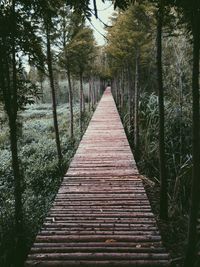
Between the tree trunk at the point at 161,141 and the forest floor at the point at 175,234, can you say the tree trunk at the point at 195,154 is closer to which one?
the forest floor at the point at 175,234

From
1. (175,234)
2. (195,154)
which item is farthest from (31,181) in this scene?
(195,154)

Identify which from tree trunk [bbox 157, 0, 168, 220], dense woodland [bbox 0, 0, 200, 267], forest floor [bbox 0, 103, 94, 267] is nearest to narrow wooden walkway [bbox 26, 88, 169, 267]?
tree trunk [bbox 157, 0, 168, 220]

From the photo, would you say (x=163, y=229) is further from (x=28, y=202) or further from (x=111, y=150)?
(x=111, y=150)

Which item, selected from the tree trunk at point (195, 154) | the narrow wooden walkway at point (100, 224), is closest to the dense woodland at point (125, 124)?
the tree trunk at point (195, 154)

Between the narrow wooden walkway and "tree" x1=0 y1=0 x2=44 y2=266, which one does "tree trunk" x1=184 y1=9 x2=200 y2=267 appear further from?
"tree" x1=0 y1=0 x2=44 y2=266

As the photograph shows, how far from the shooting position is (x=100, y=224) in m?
5.97

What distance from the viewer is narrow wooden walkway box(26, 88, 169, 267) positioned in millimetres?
4945

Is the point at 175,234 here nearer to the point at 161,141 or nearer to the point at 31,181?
the point at 161,141

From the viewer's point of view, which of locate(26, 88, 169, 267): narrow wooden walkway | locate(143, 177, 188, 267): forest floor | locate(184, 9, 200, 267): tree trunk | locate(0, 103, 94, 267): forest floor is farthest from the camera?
locate(0, 103, 94, 267): forest floor

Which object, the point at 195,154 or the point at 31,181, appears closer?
the point at 195,154

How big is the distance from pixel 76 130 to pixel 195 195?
1675 centimetres

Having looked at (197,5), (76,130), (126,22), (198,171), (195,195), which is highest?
(126,22)

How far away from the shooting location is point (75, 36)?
16.2 metres

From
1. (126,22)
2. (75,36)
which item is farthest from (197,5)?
(75,36)
